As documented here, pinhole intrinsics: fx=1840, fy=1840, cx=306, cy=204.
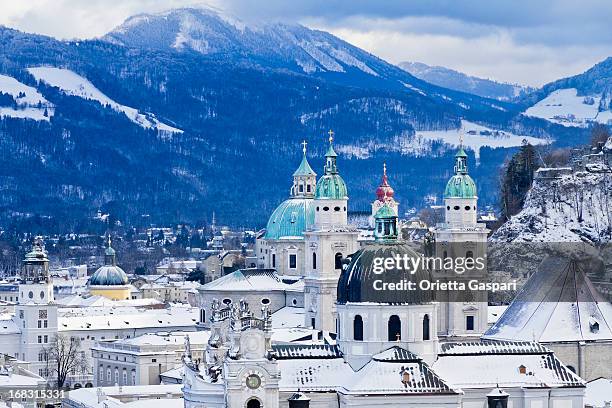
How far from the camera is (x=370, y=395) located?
207 feet

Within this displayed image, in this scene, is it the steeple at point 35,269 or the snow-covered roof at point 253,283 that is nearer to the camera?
the snow-covered roof at point 253,283

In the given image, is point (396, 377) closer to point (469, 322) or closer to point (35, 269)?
point (469, 322)

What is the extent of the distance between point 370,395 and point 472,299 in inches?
986

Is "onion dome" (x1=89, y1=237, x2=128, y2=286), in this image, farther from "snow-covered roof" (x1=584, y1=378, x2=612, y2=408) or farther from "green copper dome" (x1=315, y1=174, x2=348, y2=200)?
"snow-covered roof" (x1=584, y1=378, x2=612, y2=408)

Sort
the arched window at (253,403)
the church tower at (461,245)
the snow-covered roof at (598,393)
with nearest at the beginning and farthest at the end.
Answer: the arched window at (253,403) < the snow-covered roof at (598,393) < the church tower at (461,245)

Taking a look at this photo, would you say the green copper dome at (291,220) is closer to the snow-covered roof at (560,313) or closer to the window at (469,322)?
the window at (469,322)

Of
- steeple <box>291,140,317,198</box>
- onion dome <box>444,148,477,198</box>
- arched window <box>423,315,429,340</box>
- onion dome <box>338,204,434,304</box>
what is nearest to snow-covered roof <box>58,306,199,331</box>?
steeple <box>291,140,317,198</box>

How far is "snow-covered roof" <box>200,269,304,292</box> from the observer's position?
334ft

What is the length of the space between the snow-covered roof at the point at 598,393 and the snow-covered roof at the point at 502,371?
455 cm

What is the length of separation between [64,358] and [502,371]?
170ft

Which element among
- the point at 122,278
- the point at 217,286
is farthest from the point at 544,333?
the point at 122,278

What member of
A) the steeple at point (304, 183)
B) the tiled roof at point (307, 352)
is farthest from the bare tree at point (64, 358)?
the tiled roof at point (307, 352)

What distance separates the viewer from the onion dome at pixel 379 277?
214ft

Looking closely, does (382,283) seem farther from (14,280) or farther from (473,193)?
(14,280)
